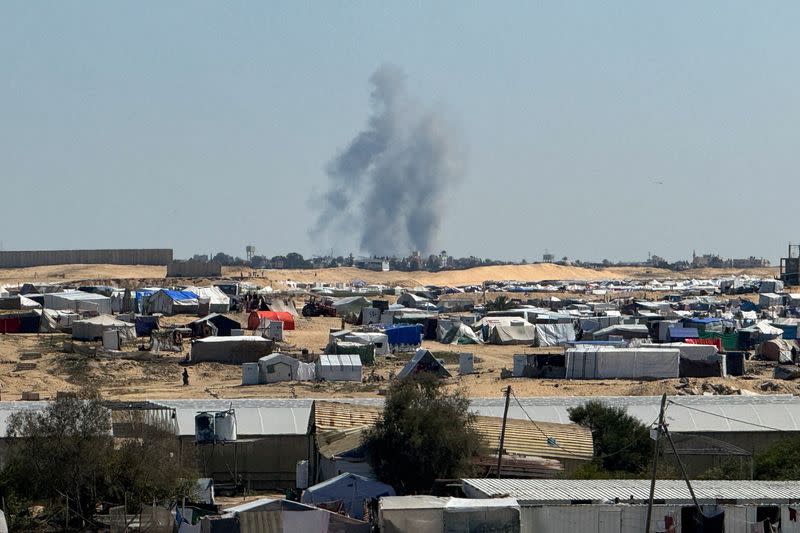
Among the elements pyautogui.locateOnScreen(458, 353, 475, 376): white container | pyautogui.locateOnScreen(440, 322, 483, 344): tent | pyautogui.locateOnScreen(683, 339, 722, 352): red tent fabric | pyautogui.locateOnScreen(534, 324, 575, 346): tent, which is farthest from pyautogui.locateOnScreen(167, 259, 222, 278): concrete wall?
pyautogui.locateOnScreen(458, 353, 475, 376): white container

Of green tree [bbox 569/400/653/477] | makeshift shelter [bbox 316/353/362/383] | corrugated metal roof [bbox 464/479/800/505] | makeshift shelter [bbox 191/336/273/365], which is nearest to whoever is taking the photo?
corrugated metal roof [bbox 464/479/800/505]

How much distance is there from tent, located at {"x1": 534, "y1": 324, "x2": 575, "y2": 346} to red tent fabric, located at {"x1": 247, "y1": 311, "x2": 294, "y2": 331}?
10643 millimetres

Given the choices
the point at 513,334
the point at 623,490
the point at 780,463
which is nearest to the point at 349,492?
the point at 623,490

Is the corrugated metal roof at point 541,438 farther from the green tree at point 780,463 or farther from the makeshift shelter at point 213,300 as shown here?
the makeshift shelter at point 213,300

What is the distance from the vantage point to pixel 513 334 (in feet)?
166

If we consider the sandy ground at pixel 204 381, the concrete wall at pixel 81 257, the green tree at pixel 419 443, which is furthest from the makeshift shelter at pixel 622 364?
the concrete wall at pixel 81 257

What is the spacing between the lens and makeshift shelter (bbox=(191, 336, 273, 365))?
134 ft

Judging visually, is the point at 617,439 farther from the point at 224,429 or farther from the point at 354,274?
the point at 354,274

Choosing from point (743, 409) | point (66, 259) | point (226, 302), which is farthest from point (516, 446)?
point (66, 259)

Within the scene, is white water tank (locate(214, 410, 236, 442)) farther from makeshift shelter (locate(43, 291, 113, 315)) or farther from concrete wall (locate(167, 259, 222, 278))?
concrete wall (locate(167, 259, 222, 278))

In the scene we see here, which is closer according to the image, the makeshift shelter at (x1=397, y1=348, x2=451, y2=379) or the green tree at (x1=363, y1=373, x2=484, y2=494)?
the green tree at (x1=363, y1=373, x2=484, y2=494)

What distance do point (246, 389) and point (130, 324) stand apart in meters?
15.7

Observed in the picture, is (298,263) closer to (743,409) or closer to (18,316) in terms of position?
(18,316)

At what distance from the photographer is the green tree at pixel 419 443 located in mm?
17953
